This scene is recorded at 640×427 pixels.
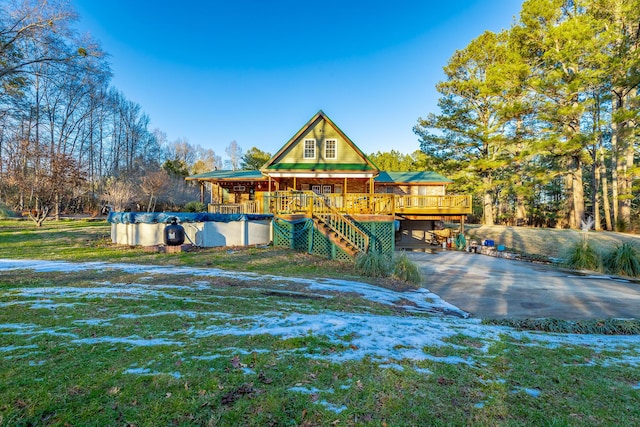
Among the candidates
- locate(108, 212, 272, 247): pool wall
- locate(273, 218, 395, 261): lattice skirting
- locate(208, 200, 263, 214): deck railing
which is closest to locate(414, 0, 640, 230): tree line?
locate(273, 218, 395, 261): lattice skirting

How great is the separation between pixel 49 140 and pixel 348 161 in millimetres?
32910

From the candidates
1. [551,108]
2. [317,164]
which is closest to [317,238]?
[317,164]

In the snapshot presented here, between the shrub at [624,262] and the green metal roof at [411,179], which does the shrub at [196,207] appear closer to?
the green metal roof at [411,179]

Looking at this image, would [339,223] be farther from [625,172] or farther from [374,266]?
[625,172]

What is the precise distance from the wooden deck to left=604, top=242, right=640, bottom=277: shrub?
6559mm

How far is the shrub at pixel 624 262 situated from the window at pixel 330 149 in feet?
43.5

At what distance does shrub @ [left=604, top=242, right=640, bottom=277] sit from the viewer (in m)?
10.6

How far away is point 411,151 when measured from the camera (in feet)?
159

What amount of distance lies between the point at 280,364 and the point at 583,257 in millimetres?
13801

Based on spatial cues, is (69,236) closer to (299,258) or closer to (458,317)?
(299,258)

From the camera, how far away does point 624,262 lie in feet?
35.4

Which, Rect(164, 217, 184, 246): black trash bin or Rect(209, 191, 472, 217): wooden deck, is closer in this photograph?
Rect(164, 217, 184, 246): black trash bin

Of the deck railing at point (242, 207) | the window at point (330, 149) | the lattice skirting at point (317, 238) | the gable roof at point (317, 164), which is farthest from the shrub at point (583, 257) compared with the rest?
the deck railing at point (242, 207)

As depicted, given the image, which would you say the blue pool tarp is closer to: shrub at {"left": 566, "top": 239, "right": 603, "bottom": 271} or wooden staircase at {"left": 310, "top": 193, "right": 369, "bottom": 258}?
wooden staircase at {"left": 310, "top": 193, "right": 369, "bottom": 258}
